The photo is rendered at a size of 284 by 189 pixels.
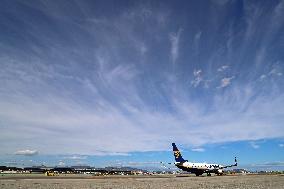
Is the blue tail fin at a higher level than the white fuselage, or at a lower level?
higher

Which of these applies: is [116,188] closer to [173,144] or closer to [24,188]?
[24,188]

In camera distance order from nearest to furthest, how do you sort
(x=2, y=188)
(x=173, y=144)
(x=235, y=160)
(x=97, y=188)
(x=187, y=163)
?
(x=2, y=188) → (x=97, y=188) → (x=187, y=163) → (x=173, y=144) → (x=235, y=160)

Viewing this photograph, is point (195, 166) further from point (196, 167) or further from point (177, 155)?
point (177, 155)

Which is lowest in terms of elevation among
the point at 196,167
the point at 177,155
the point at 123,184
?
the point at 123,184

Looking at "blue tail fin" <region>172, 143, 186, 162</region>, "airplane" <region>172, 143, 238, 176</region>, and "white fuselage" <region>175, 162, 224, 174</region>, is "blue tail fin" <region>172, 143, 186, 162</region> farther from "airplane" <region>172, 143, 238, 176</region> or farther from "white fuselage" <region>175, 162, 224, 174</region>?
"white fuselage" <region>175, 162, 224, 174</region>

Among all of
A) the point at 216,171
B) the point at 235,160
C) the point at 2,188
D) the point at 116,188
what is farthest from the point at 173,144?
the point at 2,188

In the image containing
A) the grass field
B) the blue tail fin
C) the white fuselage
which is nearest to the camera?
the grass field

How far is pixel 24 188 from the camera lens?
34.2 metres

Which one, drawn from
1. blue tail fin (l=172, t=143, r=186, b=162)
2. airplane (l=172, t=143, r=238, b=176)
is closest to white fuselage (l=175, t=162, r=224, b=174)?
airplane (l=172, t=143, r=238, b=176)

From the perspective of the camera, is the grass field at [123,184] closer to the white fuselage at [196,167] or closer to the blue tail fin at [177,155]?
the white fuselage at [196,167]

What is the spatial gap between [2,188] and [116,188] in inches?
533

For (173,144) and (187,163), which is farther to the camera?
(173,144)

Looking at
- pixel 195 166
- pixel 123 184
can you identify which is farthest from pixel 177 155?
A: pixel 123 184

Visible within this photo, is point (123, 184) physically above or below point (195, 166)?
below
